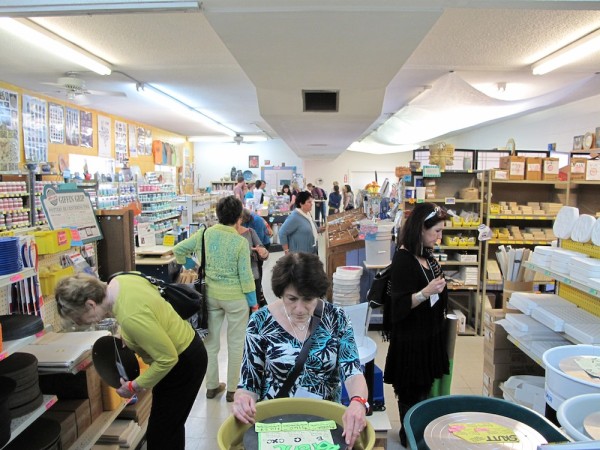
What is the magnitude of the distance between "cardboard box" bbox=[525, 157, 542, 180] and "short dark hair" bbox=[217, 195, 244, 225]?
3.95 meters

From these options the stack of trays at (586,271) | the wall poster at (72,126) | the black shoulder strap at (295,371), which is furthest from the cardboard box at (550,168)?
the wall poster at (72,126)

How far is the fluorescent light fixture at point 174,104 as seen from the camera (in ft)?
25.0

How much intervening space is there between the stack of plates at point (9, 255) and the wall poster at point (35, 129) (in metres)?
Result: 7.17

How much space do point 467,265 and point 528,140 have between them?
7.18 meters

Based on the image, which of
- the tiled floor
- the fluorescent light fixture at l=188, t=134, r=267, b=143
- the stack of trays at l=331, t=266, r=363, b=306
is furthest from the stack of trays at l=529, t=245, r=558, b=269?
the fluorescent light fixture at l=188, t=134, r=267, b=143

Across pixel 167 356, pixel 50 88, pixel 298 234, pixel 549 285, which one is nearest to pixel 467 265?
pixel 549 285

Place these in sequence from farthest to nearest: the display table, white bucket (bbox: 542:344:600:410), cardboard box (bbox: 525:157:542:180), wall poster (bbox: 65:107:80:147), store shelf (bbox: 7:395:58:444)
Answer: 1. wall poster (bbox: 65:107:80:147)
2. cardboard box (bbox: 525:157:542:180)
3. the display table
4. store shelf (bbox: 7:395:58:444)
5. white bucket (bbox: 542:344:600:410)

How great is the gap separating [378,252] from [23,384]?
4122 mm

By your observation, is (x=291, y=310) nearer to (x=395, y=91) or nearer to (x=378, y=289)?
(x=378, y=289)

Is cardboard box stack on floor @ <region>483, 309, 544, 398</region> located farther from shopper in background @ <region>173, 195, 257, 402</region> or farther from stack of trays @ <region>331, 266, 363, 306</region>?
stack of trays @ <region>331, 266, 363, 306</region>

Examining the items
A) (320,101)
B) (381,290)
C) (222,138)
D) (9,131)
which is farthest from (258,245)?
(222,138)

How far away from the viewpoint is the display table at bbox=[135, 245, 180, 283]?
5.03 m

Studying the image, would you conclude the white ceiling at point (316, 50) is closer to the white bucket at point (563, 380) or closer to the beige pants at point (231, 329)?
the white bucket at point (563, 380)

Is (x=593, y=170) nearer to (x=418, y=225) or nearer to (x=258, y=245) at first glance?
(x=418, y=225)
